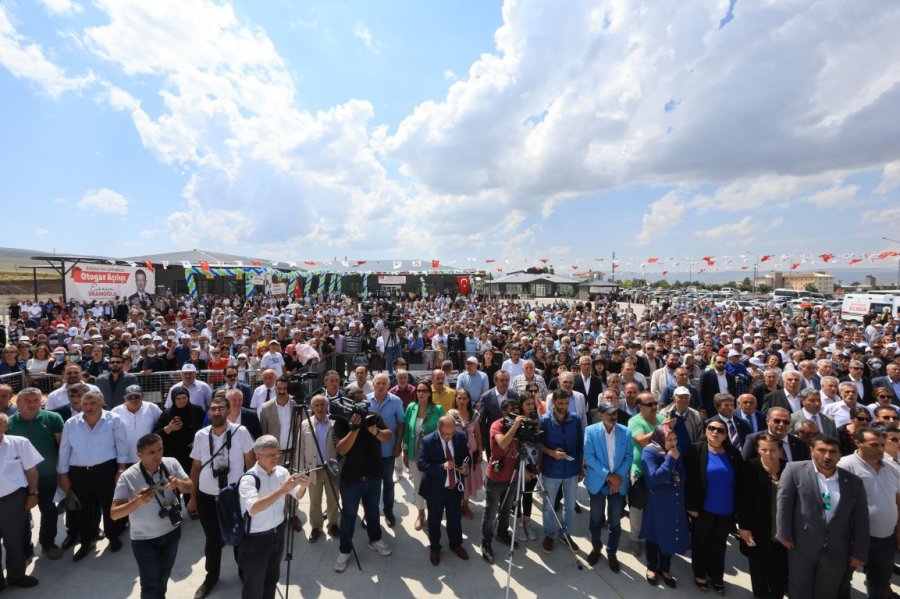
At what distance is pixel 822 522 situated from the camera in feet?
10.1

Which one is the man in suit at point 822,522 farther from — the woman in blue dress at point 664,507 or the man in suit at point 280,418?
the man in suit at point 280,418

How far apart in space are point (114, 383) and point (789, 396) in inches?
357

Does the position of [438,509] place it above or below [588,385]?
below

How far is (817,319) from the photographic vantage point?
17.0 metres

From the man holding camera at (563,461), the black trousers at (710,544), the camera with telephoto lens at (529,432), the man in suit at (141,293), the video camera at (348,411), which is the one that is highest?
the man in suit at (141,293)

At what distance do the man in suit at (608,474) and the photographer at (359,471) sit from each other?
6.77ft

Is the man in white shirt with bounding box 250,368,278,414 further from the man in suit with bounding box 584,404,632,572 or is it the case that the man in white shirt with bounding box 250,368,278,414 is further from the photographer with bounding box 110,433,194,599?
the man in suit with bounding box 584,404,632,572

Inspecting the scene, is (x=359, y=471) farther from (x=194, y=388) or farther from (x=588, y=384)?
(x=588, y=384)

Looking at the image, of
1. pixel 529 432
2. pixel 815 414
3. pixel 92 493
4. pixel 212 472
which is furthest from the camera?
pixel 815 414

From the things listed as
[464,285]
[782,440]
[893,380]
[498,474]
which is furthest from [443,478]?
[464,285]

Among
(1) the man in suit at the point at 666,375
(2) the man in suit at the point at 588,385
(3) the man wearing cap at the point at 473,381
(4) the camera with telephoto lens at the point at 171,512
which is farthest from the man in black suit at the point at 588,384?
(4) the camera with telephoto lens at the point at 171,512

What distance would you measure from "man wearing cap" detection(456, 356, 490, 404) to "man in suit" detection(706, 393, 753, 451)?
9.76 ft

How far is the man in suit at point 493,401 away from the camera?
5.16 m

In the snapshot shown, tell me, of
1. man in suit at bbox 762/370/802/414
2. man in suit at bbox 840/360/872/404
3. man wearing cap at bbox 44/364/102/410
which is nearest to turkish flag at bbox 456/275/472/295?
man in suit at bbox 840/360/872/404
